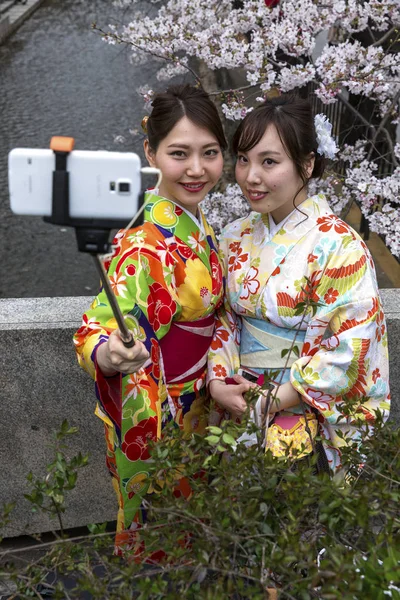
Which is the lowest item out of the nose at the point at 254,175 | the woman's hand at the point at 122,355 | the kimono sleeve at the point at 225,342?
the kimono sleeve at the point at 225,342

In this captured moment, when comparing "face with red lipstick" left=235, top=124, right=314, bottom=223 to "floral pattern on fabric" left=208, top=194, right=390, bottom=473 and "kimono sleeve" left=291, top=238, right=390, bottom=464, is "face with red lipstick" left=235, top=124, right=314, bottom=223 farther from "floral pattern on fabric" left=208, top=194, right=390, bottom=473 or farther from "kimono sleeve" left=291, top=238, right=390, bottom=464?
"kimono sleeve" left=291, top=238, right=390, bottom=464

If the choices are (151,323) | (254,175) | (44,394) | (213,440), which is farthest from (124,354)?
(44,394)

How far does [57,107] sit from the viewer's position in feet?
34.8

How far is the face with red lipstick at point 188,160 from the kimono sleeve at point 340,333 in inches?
18.7

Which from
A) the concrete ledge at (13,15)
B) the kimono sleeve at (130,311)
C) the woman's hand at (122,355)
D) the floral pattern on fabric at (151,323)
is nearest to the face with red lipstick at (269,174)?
the floral pattern on fabric at (151,323)

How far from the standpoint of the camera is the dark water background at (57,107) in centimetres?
645

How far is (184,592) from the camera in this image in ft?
4.49

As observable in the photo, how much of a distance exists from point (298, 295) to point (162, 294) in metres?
0.43

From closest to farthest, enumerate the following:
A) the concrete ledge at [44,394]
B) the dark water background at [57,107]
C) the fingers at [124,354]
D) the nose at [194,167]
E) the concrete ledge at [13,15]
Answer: the fingers at [124,354]
the nose at [194,167]
the concrete ledge at [44,394]
the dark water background at [57,107]
the concrete ledge at [13,15]

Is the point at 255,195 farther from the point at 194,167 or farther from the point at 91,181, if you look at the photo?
the point at 91,181

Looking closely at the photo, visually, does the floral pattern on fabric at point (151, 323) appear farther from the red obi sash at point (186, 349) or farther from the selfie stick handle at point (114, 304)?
the selfie stick handle at point (114, 304)

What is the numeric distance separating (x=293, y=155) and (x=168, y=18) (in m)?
3.25

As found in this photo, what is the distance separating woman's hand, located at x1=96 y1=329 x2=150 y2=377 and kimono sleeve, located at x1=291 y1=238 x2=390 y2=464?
2.02 ft

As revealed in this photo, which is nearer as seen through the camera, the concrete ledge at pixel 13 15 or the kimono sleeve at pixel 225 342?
the kimono sleeve at pixel 225 342
